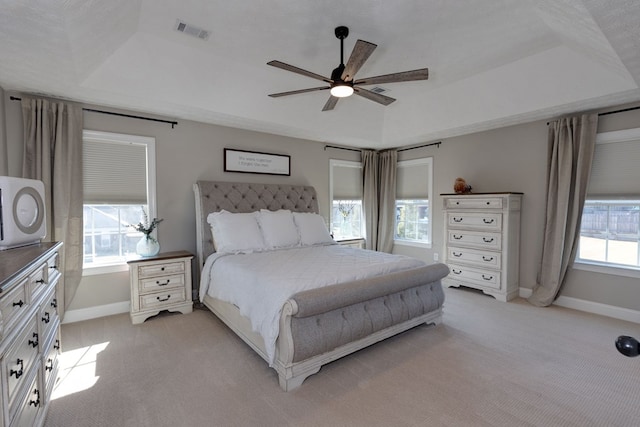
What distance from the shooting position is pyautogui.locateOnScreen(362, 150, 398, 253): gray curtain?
19.1ft

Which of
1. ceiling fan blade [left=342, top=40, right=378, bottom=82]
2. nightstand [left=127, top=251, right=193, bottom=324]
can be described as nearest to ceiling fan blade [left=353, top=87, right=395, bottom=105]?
ceiling fan blade [left=342, top=40, right=378, bottom=82]

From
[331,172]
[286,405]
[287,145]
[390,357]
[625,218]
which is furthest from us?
[331,172]

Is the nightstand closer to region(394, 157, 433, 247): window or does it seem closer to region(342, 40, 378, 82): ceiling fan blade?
region(342, 40, 378, 82): ceiling fan blade

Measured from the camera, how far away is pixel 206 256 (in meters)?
3.79

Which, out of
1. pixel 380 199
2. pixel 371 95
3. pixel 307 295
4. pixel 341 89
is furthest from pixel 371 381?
pixel 380 199

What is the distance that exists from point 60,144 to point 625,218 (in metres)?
6.22

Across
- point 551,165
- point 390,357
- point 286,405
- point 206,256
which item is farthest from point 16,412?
point 551,165

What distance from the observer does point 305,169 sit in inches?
202

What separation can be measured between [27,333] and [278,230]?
2626mm

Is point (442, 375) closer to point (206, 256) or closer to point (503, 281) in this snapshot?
point (503, 281)

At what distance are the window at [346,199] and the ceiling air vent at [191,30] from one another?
301 cm

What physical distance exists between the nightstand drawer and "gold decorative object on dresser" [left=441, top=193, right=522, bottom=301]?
3754 millimetres

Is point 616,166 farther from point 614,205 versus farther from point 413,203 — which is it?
point 413,203

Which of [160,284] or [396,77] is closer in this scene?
[396,77]
